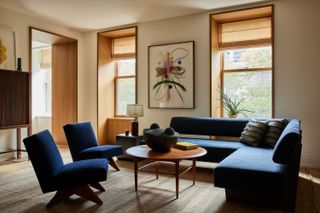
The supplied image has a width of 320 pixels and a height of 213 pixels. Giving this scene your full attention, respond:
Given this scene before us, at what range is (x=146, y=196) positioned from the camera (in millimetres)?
2977

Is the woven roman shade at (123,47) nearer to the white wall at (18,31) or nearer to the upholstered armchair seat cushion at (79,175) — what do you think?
the white wall at (18,31)

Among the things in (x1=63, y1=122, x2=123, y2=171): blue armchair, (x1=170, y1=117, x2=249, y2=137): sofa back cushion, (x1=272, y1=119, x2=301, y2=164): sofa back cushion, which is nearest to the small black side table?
(x1=63, y1=122, x2=123, y2=171): blue armchair

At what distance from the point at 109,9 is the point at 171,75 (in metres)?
1.67

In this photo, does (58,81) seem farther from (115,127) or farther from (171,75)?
(171,75)

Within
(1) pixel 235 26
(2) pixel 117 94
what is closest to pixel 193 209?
(1) pixel 235 26

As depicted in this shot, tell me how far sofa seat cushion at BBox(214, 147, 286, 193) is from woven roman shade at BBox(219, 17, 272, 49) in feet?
8.61

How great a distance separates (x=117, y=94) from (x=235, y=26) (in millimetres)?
3111

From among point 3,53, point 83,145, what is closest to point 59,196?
point 83,145

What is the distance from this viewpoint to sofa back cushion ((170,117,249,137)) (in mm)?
4289

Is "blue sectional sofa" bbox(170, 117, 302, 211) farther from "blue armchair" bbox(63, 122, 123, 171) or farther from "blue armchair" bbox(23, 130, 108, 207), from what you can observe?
"blue armchair" bbox(63, 122, 123, 171)

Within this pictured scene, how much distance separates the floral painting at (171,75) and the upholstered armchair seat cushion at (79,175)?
2.70 meters

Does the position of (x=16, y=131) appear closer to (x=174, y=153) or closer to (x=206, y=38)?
(x=174, y=153)

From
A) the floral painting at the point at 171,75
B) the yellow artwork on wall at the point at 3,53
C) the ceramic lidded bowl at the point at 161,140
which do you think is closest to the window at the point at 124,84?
the floral painting at the point at 171,75

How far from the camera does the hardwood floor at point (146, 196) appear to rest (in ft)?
8.70
